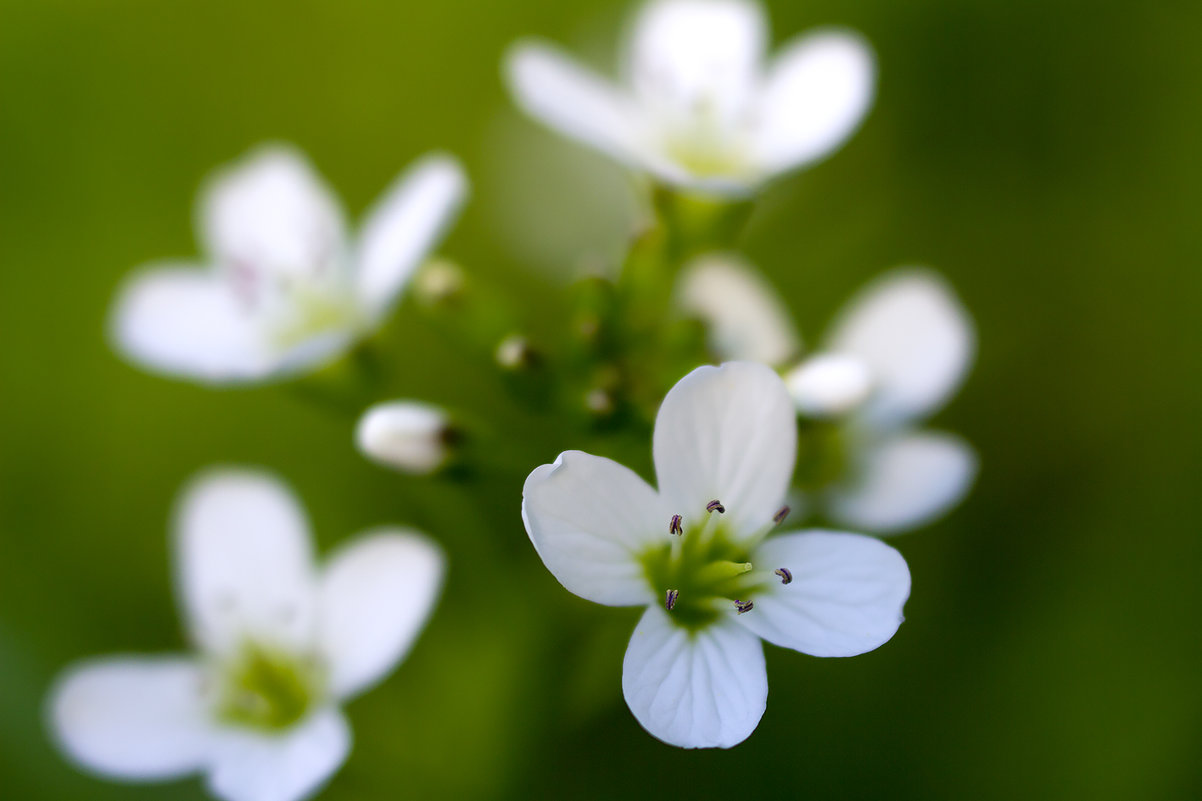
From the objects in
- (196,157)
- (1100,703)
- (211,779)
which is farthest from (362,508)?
(1100,703)

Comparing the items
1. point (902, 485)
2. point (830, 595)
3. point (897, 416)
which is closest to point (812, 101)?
point (897, 416)

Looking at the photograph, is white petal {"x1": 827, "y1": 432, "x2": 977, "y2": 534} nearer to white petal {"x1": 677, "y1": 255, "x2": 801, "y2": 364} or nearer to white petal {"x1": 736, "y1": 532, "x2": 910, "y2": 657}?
white petal {"x1": 677, "y1": 255, "x2": 801, "y2": 364}

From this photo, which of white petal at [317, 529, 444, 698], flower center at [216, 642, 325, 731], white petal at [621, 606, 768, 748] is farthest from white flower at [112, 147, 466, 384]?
white petal at [621, 606, 768, 748]

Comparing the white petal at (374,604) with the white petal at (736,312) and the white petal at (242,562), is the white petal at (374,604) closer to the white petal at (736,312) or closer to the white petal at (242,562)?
the white petal at (242,562)

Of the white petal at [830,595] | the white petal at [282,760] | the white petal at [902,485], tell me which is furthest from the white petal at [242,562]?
the white petal at [902,485]

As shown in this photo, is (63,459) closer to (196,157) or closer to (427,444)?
(196,157)

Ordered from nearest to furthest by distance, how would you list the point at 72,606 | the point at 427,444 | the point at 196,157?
1. the point at 427,444
2. the point at 72,606
3. the point at 196,157
